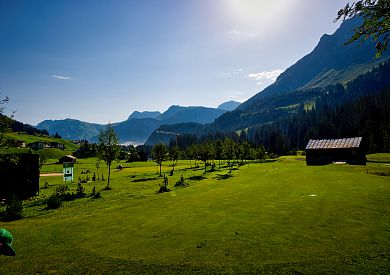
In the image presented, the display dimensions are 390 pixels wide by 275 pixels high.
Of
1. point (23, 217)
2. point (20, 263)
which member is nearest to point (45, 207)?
point (23, 217)

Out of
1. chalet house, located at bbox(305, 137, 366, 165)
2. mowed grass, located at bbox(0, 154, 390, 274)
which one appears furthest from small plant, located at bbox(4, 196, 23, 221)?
chalet house, located at bbox(305, 137, 366, 165)

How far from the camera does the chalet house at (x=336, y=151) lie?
92062mm

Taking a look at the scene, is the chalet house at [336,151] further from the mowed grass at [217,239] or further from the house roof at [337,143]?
the mowed grass at [217,239]

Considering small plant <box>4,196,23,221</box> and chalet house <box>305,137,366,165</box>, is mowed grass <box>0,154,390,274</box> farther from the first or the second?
chalet house <box>305,137,366,165</box>

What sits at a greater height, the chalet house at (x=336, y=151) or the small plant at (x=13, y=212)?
the chalet house at (x=336, y=151)

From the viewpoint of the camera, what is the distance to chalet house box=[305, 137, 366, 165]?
302 ft

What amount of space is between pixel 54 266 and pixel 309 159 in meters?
101

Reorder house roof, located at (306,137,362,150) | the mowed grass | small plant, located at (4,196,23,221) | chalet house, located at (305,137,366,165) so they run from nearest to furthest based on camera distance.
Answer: the mowed grass < small plant, located at (4,196,23,221) < chalet house, located at (305,137,366,165) < house roof, located at (306,137,362,150)

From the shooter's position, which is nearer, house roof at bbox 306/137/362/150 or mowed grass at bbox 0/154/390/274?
mowed grass at bbox 0/154/390/274

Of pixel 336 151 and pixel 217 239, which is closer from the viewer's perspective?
pixel 217 239

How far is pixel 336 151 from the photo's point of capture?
3809 inches

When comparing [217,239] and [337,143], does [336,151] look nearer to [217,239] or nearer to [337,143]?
[337,143]

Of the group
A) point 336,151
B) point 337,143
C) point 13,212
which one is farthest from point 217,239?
point 337,143

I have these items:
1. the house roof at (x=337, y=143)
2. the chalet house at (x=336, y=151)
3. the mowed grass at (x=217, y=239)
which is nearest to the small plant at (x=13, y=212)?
the mowed grass at (x=217, y=239)
